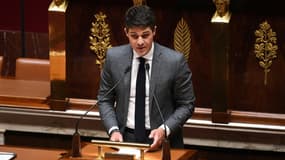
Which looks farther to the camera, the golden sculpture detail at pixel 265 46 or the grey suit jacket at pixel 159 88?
the golden sculpture detail at pixel 265 46

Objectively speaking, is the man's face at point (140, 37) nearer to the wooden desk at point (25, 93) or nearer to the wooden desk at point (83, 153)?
the wooden desk at point (83, 153)

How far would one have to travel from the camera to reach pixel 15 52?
6656mm

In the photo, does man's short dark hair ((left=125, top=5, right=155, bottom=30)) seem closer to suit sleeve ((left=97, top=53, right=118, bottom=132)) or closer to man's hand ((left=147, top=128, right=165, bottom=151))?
suit sleeve ((left=97, top=53, right=118, bottom=132))

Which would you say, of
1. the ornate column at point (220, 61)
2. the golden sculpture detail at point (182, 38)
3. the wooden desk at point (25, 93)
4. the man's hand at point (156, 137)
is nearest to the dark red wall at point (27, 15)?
the wooden desk at point (25, 93)

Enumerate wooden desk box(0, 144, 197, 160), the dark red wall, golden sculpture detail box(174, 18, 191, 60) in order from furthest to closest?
1. the dark red wall
2. golden sculpture detail box(174, 18, 191, 60)
3. wooden desk box(0, 144, 197, 160)

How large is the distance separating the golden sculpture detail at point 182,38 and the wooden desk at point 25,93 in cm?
100

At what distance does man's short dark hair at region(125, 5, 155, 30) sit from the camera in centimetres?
379

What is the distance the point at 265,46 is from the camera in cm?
496

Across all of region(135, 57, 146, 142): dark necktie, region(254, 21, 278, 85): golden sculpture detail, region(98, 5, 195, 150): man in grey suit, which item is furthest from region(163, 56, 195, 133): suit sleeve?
region(254, 21, 278, 85): golden sculpture detail

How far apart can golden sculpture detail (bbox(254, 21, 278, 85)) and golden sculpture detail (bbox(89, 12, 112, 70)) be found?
3.17 feet

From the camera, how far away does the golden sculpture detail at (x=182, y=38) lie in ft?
16.6

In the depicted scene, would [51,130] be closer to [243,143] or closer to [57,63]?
[57,63]

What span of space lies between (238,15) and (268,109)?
2.05 feet

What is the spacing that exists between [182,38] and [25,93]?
1.20m
